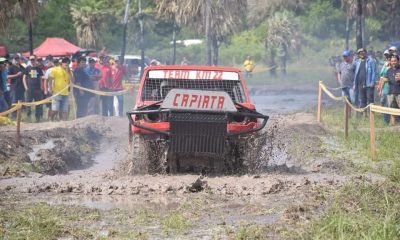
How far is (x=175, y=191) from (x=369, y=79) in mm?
11437

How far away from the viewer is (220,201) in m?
10.8

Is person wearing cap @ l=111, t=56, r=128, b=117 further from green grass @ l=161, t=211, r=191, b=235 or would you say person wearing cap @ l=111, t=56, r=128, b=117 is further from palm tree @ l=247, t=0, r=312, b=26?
palm tree @ l=247, t=0, r=312, b=26

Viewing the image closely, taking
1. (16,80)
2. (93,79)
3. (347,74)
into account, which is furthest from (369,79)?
(16,80)

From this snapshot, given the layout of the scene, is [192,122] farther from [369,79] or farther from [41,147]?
[369,79]

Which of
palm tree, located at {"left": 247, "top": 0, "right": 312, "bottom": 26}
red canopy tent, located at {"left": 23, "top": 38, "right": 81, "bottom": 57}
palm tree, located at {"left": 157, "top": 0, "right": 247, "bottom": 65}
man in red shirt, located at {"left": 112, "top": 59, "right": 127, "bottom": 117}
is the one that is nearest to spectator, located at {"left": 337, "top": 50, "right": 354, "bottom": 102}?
man in red shirt, located at {"left": 112, "top": 59, "right": 127, "bottom": 117}

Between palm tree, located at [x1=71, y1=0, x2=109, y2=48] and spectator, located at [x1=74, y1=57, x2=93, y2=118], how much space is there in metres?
19.4

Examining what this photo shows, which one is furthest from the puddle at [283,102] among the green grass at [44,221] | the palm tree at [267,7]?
the green grass at [44,221]

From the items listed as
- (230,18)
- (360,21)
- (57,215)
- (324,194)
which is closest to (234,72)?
(324,194)

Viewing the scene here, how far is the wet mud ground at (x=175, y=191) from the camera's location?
9.02 m

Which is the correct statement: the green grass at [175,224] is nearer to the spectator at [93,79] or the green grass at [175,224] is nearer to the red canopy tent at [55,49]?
the spectator at [93,79]

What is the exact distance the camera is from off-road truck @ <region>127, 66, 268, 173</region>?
12.5 m

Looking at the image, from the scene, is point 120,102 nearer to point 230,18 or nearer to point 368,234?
point 230,18

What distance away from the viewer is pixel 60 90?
2383 cm

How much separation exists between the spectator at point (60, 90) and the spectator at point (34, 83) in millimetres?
569
